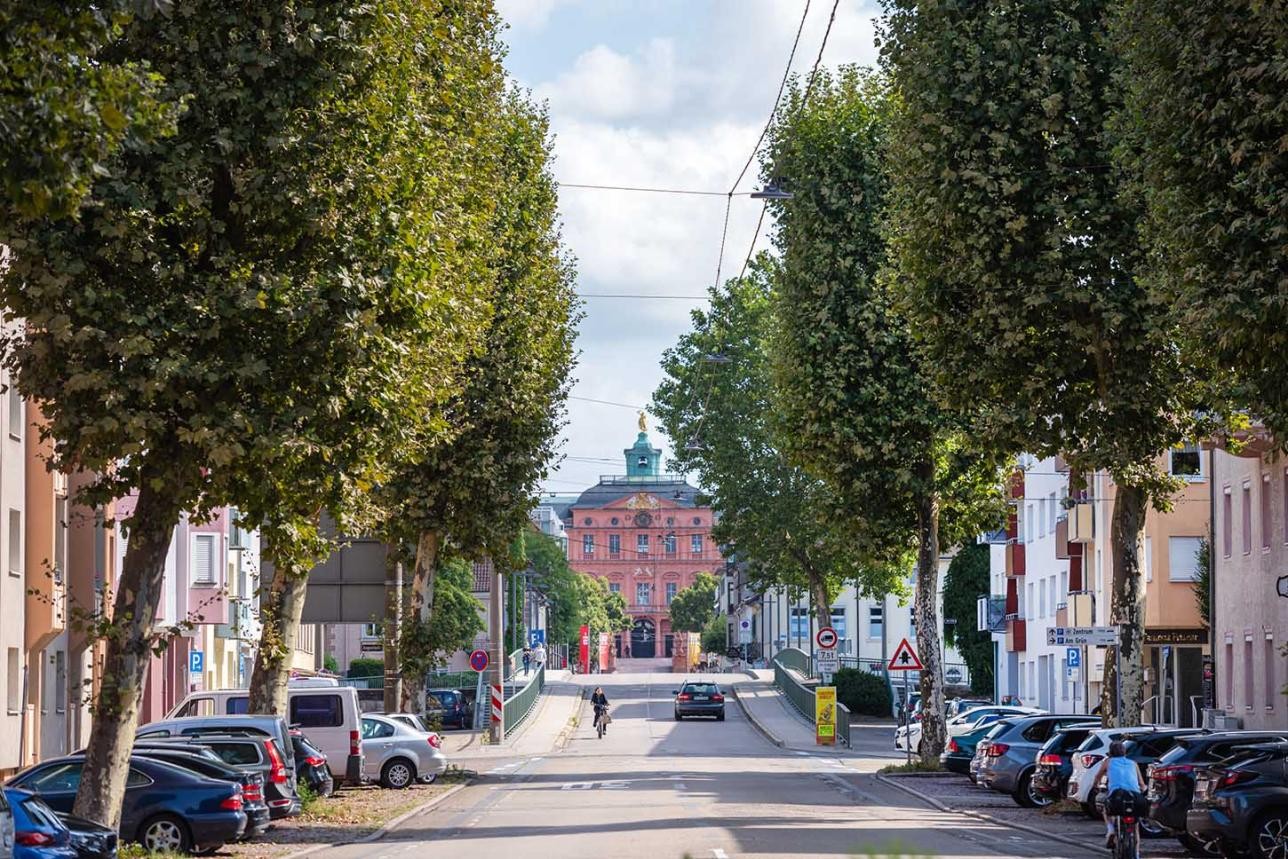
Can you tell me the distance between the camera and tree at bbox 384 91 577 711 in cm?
4066

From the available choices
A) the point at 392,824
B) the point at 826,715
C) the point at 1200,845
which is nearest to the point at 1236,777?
the point at 1200,845

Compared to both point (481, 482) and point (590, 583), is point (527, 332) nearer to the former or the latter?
point (481, 482)

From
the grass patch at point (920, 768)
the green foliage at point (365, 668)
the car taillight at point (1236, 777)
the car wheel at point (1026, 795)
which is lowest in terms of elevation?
the green foliage at point (365, 668)

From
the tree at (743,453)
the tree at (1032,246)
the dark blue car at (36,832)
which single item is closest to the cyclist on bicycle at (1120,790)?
the tree at (1032,246)

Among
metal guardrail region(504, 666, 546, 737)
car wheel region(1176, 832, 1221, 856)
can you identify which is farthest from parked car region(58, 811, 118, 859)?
metal guardrail region(504, 666, 546, 737)

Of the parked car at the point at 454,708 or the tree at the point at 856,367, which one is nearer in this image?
the tree at the point at 856,367

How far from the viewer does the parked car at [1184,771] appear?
23.8 meters

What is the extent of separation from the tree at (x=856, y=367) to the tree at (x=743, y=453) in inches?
1308

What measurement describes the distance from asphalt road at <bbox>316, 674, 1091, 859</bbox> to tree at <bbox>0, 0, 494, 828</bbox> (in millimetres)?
5245

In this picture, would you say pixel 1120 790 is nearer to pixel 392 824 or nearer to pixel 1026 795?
pixel 392 824

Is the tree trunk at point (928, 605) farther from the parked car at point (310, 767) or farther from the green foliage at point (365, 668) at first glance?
the green foliage at point (365, 668)

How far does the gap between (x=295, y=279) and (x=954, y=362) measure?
10901 mm

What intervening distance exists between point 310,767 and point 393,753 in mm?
8064

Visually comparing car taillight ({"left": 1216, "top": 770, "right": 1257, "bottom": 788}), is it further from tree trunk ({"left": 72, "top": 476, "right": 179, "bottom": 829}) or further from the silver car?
the silver car
